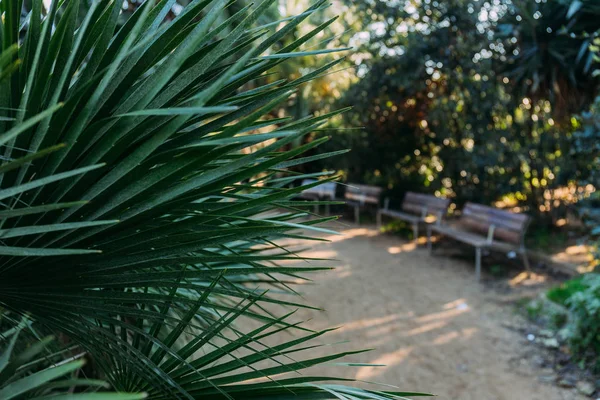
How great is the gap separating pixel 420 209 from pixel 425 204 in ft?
0.43

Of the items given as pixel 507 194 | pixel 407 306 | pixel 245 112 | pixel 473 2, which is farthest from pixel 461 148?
pixel 245 112

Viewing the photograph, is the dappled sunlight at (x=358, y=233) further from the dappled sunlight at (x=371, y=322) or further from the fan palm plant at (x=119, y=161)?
the fan palm plant at (x=119, y=161)

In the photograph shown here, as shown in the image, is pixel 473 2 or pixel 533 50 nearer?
pixel 533 50

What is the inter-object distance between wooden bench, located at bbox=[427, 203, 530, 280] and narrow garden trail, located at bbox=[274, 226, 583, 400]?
0.41 m

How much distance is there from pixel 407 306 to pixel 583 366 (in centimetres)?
188

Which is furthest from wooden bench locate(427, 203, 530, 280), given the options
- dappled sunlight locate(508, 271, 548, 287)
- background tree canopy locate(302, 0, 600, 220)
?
background tree canopy locate(302, 0, 600, 220)

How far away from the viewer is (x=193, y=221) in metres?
1.03

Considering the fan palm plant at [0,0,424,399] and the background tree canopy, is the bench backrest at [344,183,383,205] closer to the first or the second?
the background tree canopy

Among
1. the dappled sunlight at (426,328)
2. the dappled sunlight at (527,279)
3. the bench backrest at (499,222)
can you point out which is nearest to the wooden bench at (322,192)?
the bench backrest at (499,222)

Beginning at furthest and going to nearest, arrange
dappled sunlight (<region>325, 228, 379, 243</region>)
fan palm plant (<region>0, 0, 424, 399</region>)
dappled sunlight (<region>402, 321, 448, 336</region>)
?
dappled sunlight (<region>325, 228, 379, 243</region>)
dappled sunlight (<region>402, 321, 448, 336</region>)
fan palm plant (<region>0, 0, 424, 399</region>)

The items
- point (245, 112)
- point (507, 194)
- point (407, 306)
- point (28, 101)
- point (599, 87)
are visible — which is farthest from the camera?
point (507, 194)

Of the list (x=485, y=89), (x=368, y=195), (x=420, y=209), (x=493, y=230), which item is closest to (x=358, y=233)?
(x=368, y=195)

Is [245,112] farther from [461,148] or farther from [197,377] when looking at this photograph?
[461,148]

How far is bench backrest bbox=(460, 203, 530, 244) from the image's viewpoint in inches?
261
